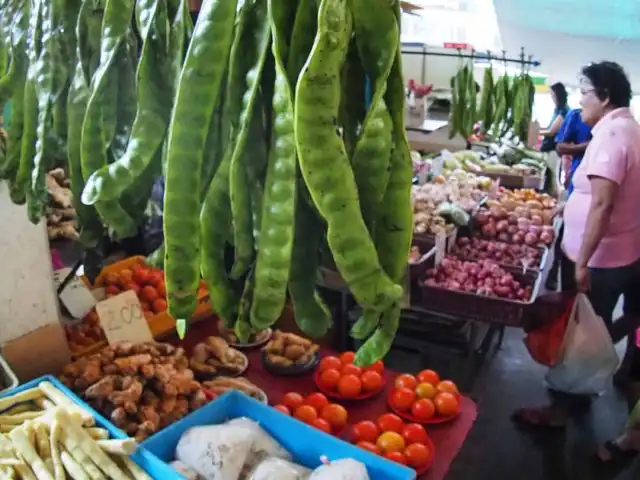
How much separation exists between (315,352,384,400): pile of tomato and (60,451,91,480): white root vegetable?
1.00 metres

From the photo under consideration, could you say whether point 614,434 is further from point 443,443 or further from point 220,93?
point 220,93

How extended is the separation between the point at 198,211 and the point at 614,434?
354 cm

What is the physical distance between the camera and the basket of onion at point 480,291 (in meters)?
3.28

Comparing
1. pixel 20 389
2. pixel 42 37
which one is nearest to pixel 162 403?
pixel 20 389

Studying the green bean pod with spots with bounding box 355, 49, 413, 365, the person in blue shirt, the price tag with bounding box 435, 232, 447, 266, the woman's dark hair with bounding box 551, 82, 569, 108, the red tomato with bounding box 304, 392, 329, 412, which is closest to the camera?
the green bean pod with spots with bounding box 355, 49, 413, 365

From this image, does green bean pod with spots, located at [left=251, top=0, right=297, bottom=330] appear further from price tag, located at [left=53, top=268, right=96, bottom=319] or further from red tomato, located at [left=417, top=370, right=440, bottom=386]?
price tag, located at [left=53, top=268, right=96, bottom=319]

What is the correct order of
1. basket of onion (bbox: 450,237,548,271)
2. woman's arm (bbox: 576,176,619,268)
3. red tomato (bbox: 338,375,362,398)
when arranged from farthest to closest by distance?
basket of onion (bbox: 450,237,548,271), woman's arm (bbox: 576,176,619,268), red tomato (bbox: 338,375,362,398)

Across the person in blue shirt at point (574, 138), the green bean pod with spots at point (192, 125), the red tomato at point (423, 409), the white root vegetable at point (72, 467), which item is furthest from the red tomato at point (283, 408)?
the person in blue shirt at point (574, 138)

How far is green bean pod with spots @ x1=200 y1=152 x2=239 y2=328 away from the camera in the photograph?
28.9 inches

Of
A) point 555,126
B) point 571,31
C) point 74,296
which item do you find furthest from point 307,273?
point 555,126

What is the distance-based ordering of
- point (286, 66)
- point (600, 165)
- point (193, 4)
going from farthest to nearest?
point (600, 165) → point (193, 4) → point (286, 66)

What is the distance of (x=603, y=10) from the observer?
5785 mm

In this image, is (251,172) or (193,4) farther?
(193,4)

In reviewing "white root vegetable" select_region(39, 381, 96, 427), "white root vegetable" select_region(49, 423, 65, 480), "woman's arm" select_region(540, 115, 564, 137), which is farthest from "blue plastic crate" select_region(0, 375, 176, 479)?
"woman's arm" select_region(540, 115, 564, 137)
